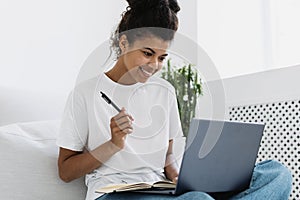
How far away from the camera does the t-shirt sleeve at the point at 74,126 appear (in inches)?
53.4

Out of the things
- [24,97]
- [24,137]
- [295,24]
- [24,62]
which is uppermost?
[295,24]

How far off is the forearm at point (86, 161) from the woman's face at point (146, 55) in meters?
0.22

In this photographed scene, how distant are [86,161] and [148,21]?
0.42 meters

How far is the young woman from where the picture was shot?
1309 millimetres

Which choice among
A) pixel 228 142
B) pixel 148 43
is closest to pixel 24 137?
pixel 148 43

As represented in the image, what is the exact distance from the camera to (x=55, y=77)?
2.21 metres

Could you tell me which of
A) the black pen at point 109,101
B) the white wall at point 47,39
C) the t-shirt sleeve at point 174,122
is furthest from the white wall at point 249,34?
the black pen at point 109,101

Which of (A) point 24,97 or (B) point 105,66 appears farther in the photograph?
(A) point 24,97

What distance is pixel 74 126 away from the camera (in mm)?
1373

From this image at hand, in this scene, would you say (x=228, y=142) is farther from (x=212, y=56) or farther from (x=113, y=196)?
(x=212, y=56)

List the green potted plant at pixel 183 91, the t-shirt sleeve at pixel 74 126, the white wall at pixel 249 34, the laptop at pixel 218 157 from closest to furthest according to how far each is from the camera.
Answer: the laptop at pixel 218 157
the t-shirt sleeve at pixel 74 126
the green potted plant at pixel 183 91
the white wall at pixel 249 34

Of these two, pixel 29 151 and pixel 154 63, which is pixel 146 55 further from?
pixel 29 151

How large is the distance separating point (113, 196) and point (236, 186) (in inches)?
12.6

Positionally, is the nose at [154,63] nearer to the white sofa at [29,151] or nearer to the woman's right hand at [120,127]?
the woman's right hand at [120,127]
